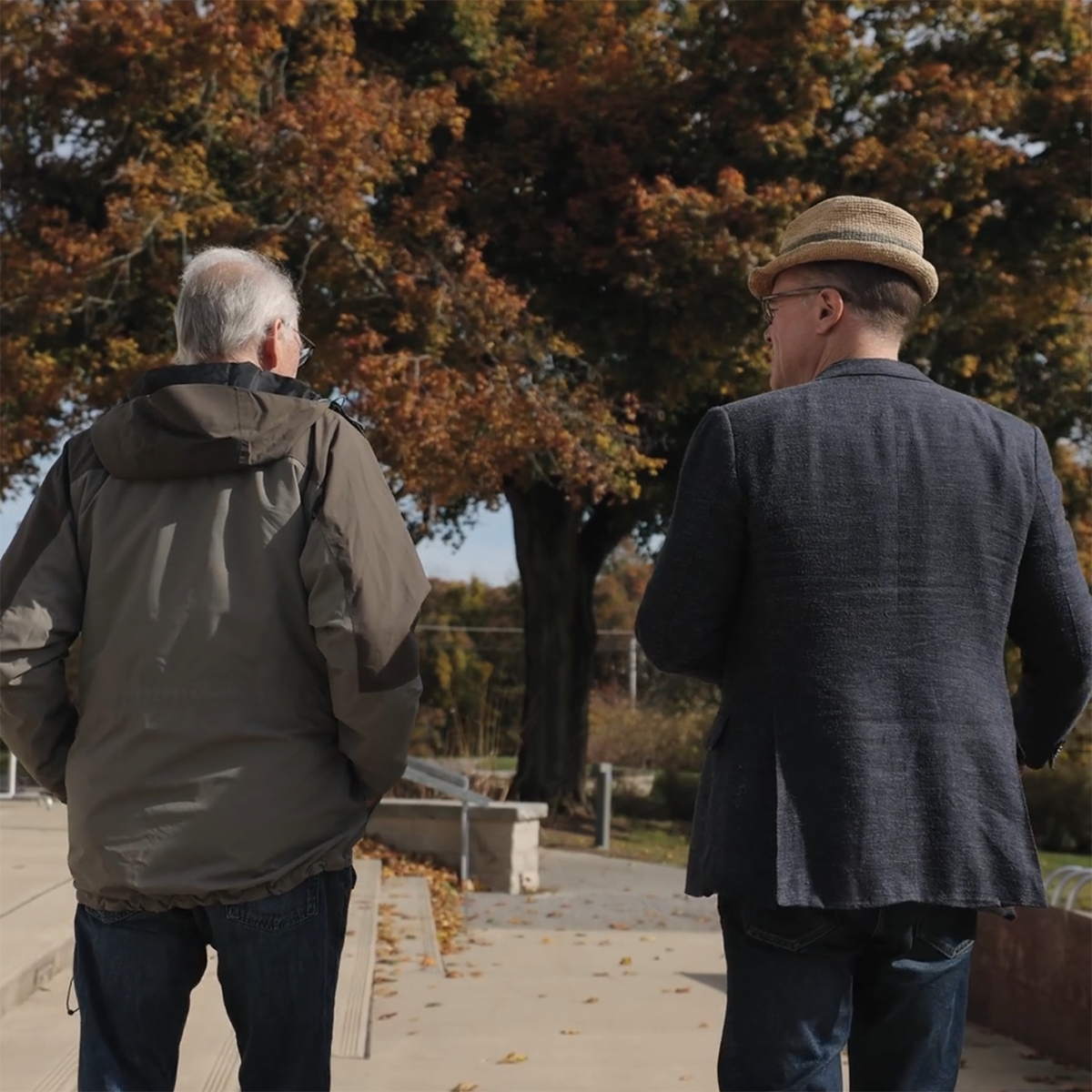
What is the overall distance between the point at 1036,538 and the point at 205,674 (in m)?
1.41

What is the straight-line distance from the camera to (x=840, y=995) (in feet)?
8.21

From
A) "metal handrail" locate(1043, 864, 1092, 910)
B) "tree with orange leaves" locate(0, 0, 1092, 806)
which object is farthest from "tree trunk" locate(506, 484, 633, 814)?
"metal handrail" locate(1043, 864, 1092, 910)

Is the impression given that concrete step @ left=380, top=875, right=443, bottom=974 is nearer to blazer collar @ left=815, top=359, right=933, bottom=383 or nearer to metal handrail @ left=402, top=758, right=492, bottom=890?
metal handrail @ left=402, top=758, right=492, bottom=890

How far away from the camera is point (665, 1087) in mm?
5473

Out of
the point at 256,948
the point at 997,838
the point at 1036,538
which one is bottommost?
the point at 256,948

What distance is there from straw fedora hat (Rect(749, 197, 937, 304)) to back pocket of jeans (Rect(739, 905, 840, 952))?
1.04 meters

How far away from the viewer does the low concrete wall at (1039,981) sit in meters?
5.92

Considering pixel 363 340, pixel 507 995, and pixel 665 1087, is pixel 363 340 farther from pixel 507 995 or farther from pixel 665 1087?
pixel 665 1087

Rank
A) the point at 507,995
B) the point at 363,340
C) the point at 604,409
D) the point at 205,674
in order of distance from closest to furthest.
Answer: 1. the point at 205,674
2. the point at 507,995
3. the point at 363,340
4. the point at 604,409

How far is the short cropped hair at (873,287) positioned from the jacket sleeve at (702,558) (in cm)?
31

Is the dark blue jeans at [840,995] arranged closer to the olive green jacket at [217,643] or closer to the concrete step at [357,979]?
the olive green jacket at [217,643]

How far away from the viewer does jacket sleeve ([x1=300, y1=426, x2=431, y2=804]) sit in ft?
8.87

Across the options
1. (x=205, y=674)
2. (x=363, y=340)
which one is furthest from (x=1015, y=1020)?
(x=363, y=340)

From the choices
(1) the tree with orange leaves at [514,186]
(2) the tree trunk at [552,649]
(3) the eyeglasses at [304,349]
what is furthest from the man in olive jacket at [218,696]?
(2) the tree trunk at [552,649]
